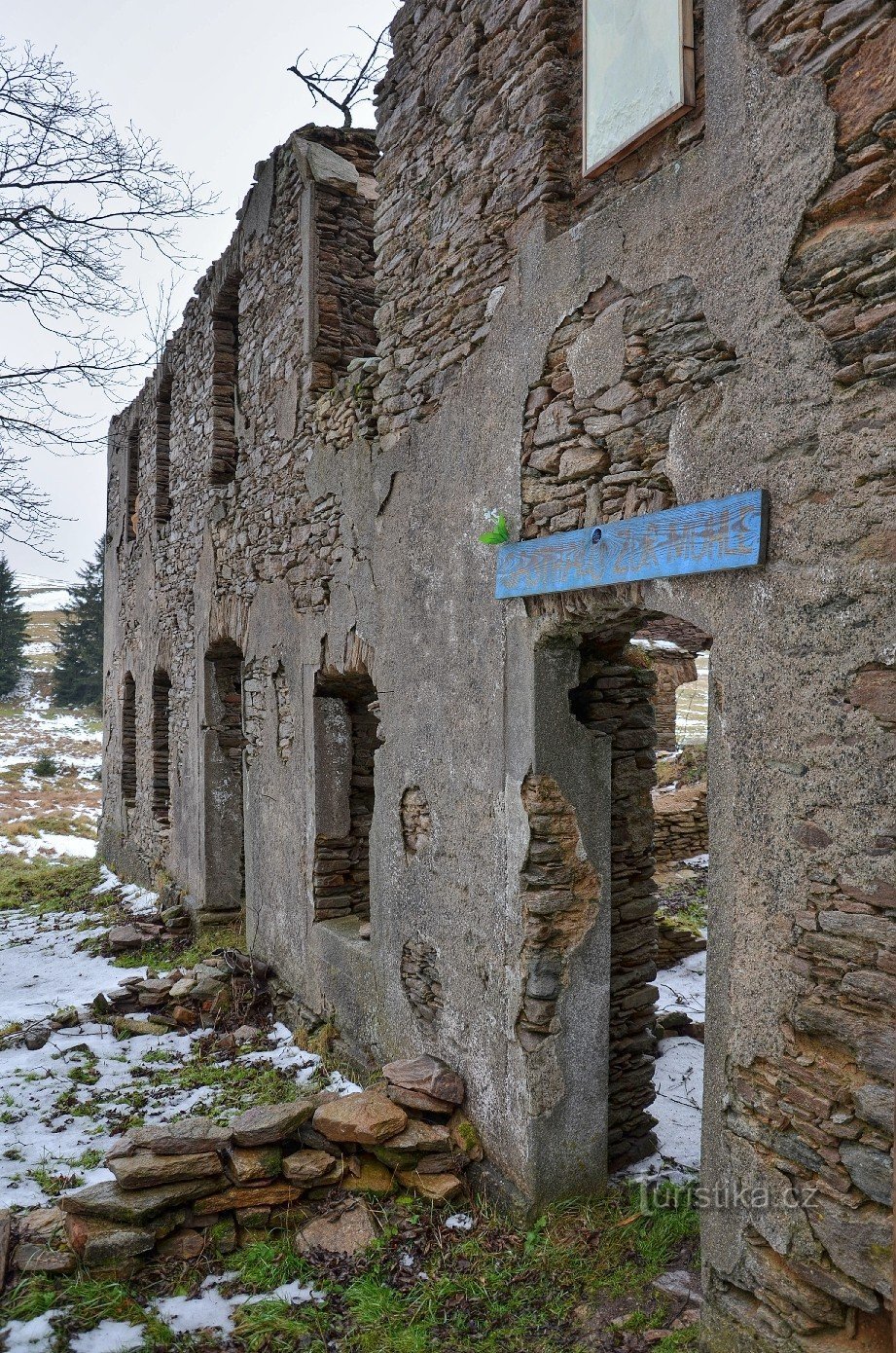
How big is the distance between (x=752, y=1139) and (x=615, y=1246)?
113 cm

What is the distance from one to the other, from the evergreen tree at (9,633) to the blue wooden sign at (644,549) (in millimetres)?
33577

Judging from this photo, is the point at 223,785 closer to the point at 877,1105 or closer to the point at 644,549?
the point at 644,549

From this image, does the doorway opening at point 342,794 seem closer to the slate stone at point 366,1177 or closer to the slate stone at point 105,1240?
the slate stone at point 366,1177

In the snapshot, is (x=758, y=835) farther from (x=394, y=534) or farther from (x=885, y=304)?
(x=394, y=534)

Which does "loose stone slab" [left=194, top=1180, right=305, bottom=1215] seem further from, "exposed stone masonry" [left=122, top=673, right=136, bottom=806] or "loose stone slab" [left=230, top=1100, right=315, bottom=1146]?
"exposed stone masonry" [left=122, top=673, right=136, bottom=806]

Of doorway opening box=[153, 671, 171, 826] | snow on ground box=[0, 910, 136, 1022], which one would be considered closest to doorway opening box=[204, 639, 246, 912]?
snow on ground box=[0, 910, 136, 1022]

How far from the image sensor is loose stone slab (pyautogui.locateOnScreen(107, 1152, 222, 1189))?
3.67m

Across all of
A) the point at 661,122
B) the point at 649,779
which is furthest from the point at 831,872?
the point at 661,122

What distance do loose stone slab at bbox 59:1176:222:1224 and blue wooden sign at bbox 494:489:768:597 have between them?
2.93m

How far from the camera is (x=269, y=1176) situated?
12.6ft

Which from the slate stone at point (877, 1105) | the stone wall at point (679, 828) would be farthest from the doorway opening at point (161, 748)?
the slate stone at point (877, 1105)

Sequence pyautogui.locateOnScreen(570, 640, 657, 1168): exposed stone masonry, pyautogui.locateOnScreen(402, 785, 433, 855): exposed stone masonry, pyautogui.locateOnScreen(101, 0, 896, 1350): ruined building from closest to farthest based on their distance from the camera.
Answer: pyautogui.locateOnScreen(101, 0, 896, 1350): ruined building < pyautogui.locateOnScreen(570, 640, 657, 1168): exposed stone masonry < pyautogui.locateOnScreen(402, 785, 433, 855): exposed stone masonry

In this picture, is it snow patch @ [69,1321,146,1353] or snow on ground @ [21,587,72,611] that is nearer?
Answer: snow patch @ [69,1321,146,1353]

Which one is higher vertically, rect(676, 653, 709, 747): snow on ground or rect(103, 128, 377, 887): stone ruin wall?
rect(103, 128, 377, 887): stone ruin wall
